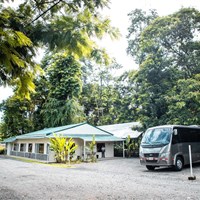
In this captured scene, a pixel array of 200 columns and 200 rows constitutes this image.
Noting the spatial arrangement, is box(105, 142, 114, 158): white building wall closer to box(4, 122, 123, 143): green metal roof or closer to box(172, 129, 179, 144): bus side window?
box(4, 122, 123, 143): green metal roof

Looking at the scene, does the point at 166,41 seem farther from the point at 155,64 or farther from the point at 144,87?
the point at 144,87

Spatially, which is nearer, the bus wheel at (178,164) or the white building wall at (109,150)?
the bus wheel at (178,164)

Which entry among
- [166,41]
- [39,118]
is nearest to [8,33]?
[166,41]

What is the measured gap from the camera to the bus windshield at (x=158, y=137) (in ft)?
39.7

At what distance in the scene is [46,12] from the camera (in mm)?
3447

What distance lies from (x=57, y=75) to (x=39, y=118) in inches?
354

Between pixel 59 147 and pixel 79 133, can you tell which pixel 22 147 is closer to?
pixel 79 133

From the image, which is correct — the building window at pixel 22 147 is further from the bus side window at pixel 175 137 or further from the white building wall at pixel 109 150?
the bus side window at pixel 175 137

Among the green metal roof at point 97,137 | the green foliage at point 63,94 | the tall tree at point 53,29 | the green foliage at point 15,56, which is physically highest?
the green foliage at point 63,94

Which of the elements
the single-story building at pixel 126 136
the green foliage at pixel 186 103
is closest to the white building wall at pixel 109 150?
the single-story building at pixel 126 136

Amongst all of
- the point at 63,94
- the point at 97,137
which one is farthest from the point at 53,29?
the point at 63,94

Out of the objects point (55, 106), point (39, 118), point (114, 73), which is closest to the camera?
point (55, 106)

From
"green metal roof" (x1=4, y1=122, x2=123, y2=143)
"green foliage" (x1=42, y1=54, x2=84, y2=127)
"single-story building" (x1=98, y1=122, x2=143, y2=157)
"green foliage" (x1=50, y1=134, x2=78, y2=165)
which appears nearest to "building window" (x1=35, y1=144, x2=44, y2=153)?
"green metal roof" (x1=4, y1=122, x2=123, y2=143)

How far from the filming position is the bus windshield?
1211 centimetres
